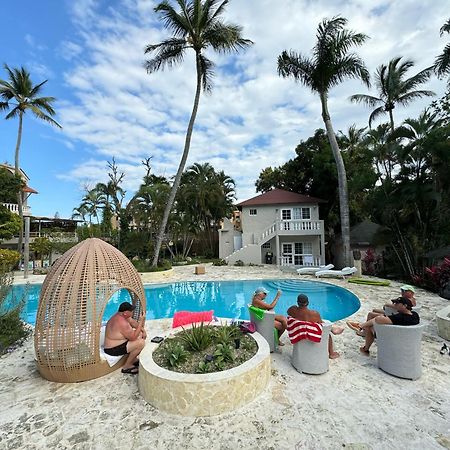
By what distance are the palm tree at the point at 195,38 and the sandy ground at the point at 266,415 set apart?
12.6 metres

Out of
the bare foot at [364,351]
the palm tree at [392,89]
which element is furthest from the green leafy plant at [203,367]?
the palm tree at [392,89]

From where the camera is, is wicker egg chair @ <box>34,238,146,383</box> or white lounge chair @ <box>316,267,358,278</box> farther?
white lounge chair @ <box>316,267,358,278</box>

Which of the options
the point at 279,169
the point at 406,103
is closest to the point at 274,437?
the point at 406,103

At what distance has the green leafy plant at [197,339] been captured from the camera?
440 cm

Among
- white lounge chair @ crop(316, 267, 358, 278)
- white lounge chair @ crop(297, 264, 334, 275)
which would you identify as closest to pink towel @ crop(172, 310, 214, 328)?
white lounge chair @ crop(316, 267, 358, 278)

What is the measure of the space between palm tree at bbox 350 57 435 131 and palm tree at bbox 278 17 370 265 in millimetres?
1724

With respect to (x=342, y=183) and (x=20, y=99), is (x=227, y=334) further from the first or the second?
(x=20, y=99)

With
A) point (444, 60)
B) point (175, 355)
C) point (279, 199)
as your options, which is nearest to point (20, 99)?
point (279, 199)

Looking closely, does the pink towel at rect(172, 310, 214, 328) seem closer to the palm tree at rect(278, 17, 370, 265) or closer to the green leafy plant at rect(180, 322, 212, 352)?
the green leafy plant at rect(180, 322, 212, 352)

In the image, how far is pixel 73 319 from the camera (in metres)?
4.05

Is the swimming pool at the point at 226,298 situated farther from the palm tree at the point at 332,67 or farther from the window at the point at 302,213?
the window at the point at 302,213

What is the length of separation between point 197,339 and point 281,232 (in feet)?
55.7

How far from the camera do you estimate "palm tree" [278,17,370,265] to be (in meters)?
15.5

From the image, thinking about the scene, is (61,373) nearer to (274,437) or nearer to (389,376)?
(274,437)
